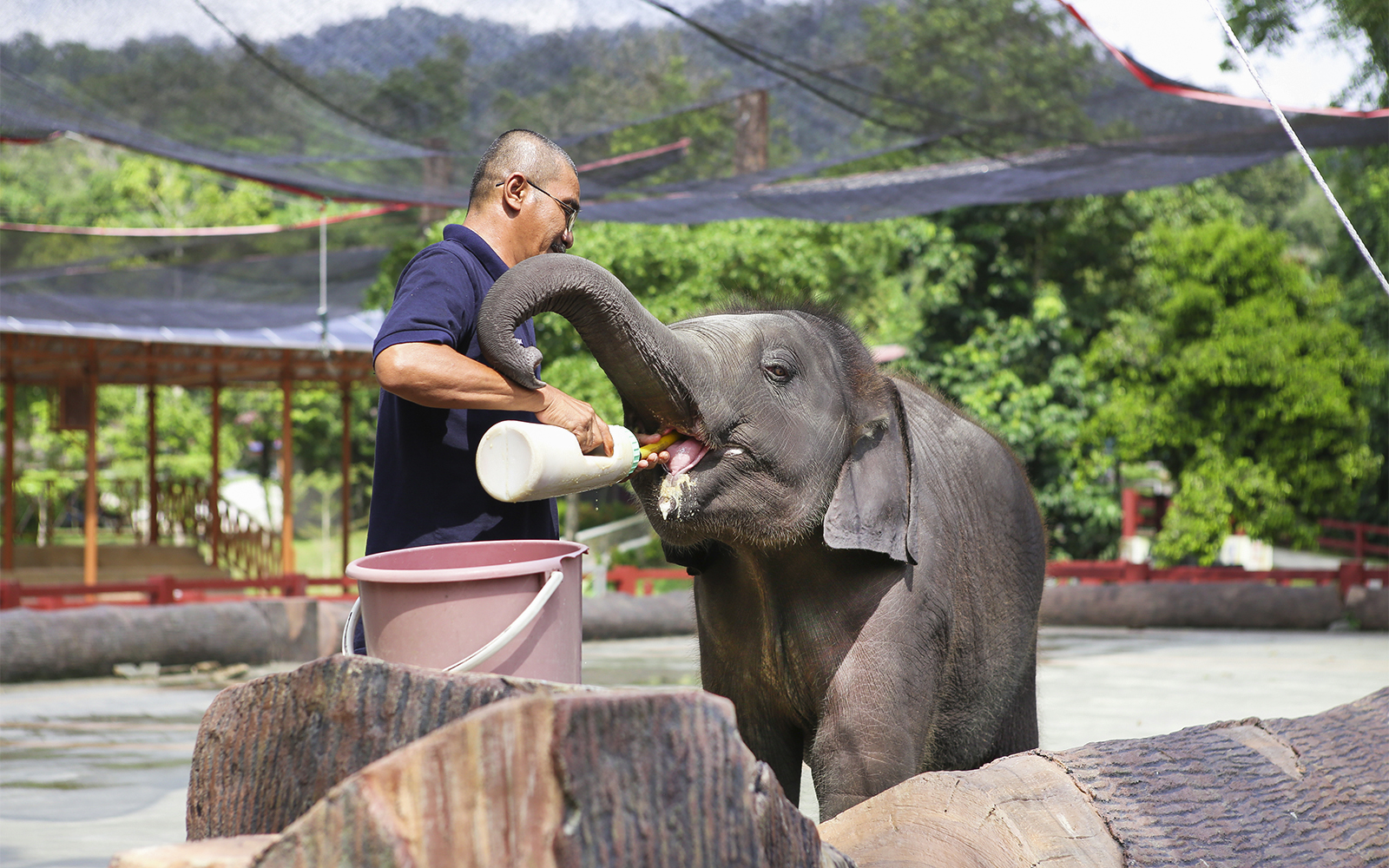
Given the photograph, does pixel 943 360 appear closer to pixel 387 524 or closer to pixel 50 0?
pixel 50 0

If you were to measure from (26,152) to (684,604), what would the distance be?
20718 mm

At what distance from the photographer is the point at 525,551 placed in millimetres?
2195

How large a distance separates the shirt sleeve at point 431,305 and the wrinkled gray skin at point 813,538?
0.55ft

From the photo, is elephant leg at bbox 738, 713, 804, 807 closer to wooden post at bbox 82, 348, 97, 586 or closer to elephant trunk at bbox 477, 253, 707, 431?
elephant trunk at bbox 477, 253, 707, 431

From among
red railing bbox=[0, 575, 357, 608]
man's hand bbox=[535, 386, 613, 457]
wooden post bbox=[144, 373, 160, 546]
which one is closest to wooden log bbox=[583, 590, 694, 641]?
red railing bbox=[0, 575, 357, 608]

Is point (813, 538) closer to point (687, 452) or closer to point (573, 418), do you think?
point (687, 452)

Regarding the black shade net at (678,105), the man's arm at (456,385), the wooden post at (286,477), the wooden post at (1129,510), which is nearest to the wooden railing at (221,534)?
the wooden post at (286,477)

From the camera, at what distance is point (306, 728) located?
5.20ft

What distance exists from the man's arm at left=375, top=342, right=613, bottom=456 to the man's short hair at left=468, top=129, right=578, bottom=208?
0.50 metres

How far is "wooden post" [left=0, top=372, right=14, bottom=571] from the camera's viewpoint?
547 inches

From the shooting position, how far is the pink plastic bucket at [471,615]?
1894 mm

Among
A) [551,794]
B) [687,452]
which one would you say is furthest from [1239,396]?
[551,794]

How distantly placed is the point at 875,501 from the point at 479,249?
0.99 m

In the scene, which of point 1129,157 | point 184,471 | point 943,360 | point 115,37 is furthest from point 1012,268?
point 184,471
